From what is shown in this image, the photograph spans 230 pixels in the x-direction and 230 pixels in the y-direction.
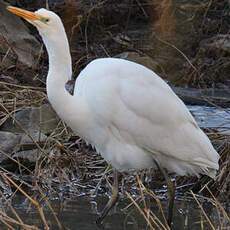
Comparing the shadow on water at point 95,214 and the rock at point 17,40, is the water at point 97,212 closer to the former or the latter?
the shadow on water at point 95,214

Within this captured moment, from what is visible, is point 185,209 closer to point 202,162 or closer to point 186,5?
point 202,162

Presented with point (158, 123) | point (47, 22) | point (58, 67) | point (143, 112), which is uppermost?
point (47, 22)

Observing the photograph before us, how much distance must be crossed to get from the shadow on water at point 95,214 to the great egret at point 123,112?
221 millimetres

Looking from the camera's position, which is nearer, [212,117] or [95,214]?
[95,214]

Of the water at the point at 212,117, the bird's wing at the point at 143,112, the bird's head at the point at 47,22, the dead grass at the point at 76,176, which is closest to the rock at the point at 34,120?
the dead grass at the point at 76,176

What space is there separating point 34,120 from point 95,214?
65.1 inches

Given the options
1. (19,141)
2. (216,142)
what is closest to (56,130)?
(19,141)

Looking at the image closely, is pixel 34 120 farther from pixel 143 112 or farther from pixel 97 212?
pixel 143 112

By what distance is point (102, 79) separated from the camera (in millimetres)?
5234

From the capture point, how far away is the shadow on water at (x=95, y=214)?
224 inches

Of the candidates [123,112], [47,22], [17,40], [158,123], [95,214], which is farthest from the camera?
[17,40]

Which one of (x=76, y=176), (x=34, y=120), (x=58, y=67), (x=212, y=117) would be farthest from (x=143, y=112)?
(x=212, y=117)

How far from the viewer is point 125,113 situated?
17.4 feet

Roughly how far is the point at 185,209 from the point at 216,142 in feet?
2.68
